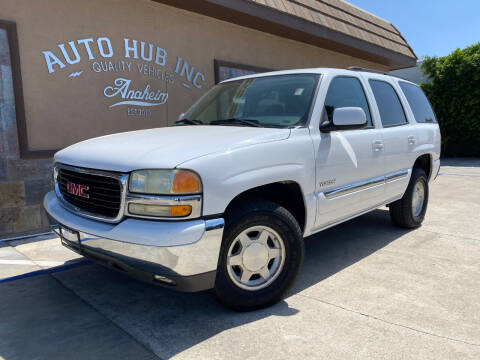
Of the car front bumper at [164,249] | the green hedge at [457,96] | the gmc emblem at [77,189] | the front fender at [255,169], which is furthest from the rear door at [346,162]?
Result: the green hedge at [457,96]

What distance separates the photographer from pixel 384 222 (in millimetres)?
5570

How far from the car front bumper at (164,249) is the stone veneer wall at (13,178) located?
125 inches

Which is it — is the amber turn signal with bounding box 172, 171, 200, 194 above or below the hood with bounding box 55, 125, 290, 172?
below

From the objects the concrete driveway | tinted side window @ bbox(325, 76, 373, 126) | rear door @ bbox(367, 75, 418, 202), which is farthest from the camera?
rear door @ bbox(367, 75, 418, 202)

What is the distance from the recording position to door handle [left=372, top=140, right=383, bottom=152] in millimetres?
4023

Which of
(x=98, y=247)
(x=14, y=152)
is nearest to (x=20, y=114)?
(x=14, y=152)

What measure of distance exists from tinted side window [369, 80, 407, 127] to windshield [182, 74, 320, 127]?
1135mm

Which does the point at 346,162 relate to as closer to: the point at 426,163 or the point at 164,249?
the point at 164,249

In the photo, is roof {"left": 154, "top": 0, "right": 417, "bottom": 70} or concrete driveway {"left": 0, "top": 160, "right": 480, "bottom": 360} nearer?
concrete driveway {"left": 0, "top": 160, "right": 480, "bottom": 360}

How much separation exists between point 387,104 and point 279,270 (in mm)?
2624

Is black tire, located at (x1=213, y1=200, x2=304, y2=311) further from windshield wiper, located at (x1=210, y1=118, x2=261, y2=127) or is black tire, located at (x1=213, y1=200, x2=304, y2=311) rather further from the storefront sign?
the storefront sign

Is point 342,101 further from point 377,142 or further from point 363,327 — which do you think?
point 363,327

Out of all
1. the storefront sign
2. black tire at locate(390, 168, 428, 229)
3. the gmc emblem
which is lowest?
black tire at locate(390, 168, 428, 229)

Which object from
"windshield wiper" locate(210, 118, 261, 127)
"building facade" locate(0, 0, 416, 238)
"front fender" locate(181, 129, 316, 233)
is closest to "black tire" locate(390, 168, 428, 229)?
"front fender" locate(181, 129, 316, 233)
